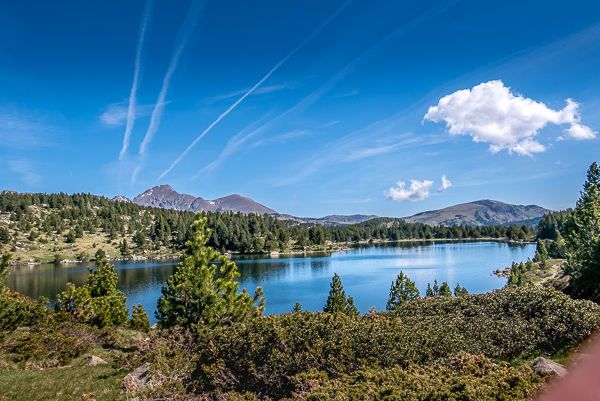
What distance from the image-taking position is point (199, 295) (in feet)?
59.6

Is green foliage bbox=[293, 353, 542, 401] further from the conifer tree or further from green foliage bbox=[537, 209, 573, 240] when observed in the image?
green foliage bbox=[537, 209, 573, 240]

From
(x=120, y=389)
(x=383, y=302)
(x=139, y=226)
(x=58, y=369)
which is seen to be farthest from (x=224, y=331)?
(x=139, y=226)

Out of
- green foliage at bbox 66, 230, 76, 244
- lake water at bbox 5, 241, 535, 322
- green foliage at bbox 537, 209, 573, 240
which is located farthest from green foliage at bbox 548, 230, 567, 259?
green foliage at bbox 66, 230, 76, 244

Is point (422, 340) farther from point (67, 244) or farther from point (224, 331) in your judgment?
point (67, 244)

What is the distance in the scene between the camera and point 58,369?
586 inches

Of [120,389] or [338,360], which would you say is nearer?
[338,360]

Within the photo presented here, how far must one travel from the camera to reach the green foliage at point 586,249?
25547 millimetres

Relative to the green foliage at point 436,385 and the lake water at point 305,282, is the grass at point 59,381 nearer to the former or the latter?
the green foliage at point 436,385

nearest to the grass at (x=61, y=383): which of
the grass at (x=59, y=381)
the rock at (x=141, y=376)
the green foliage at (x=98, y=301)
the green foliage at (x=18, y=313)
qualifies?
the grass at (x=59, y=381)

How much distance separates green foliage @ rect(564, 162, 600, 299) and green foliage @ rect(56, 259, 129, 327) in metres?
30.2

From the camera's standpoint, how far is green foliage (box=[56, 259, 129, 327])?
2177 cm

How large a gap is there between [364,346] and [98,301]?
759 inches

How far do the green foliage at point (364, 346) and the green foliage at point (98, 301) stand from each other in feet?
33.9

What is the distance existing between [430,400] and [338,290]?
23.0 meters
